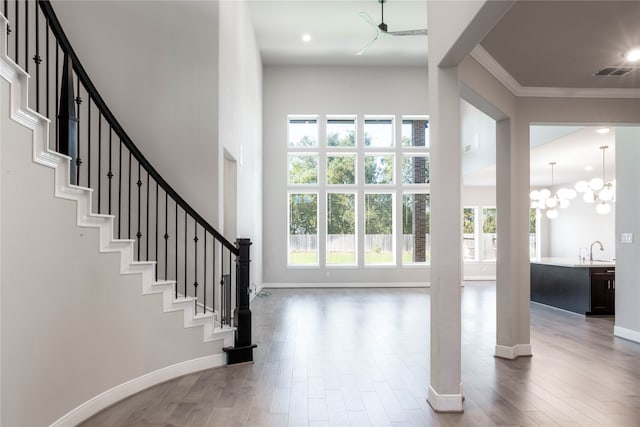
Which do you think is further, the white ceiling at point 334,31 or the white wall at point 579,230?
the white wall at point 579,230

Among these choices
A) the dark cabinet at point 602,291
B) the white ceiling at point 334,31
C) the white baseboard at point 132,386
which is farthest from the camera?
the white ceiling at point 334,31

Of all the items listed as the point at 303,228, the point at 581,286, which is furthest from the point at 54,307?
the point at 303,228

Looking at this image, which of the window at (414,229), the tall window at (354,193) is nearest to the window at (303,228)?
the tall window at (354,193)

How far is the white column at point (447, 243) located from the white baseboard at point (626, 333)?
3.47 metres

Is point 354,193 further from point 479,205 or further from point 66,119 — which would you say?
point 66,119

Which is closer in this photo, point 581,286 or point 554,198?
point 581,286

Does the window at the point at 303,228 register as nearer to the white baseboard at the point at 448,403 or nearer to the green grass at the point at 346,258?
the green grass at the point at 346,258

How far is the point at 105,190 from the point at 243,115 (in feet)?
10.1

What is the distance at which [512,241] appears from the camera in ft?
14.7

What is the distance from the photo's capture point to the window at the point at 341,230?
10.2 meters

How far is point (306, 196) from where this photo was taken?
1020 cm

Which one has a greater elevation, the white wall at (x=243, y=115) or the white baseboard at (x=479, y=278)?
the white wall at (x=243, y=115)

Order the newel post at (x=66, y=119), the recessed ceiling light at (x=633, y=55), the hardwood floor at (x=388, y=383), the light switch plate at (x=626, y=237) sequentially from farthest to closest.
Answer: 1. the light switch plate at (x=626, y=237)
2. the recessed ceiling light at (x=633, y=55)
3. the newel post at (x=66, y=119)
4. the hardwood floor at (x=388, y=383)

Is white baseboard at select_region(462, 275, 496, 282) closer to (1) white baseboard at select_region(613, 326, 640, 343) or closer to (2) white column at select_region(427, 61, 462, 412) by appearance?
(1) white baseboard at select_region(613, 326, 640, 343)
